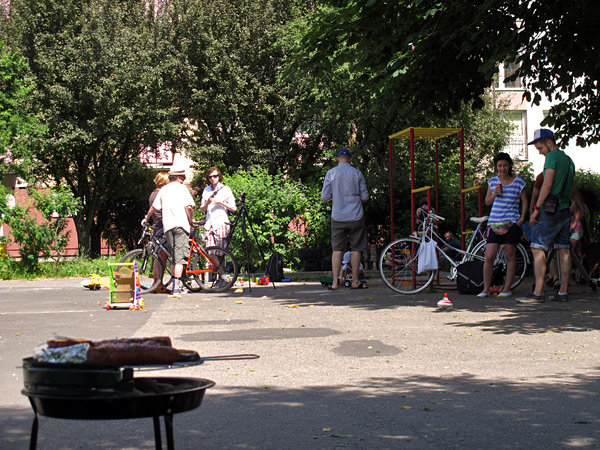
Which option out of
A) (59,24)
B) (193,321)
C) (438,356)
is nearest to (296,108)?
(59,24)

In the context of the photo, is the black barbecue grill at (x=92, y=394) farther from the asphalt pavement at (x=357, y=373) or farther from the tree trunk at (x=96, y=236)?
the tree trunk at (x=96, y=236)

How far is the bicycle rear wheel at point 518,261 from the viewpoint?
12648mm

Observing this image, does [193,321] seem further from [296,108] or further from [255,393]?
[296,108]

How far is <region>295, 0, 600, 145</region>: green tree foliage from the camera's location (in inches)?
493

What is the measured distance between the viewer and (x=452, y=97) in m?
14.5

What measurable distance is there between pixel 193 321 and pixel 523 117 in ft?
140

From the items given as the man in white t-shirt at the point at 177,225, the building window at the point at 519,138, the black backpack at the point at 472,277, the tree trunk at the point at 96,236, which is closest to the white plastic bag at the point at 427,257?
the black backpack at the point at 472,277

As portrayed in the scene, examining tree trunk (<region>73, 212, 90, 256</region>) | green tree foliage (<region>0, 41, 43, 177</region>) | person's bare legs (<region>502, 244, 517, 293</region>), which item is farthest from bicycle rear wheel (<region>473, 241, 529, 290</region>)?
tree trunk (<region>73, 212, 90, 256</region>)

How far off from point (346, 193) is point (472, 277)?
8.75 ft

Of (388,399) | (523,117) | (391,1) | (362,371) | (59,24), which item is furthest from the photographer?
(523,117)

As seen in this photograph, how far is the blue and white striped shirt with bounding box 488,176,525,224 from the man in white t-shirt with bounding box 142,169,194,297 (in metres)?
4.90

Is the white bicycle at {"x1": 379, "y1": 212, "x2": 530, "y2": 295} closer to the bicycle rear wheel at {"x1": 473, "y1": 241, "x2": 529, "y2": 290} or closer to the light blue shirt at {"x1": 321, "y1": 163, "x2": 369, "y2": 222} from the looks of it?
the bicycle rear wheel at {"x1": 473, "y1": 241, "x2": 529, "y2": 290}

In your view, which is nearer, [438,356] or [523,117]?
[438,356]

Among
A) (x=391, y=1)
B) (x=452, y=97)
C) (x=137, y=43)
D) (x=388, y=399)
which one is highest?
(x=137, y=43)
